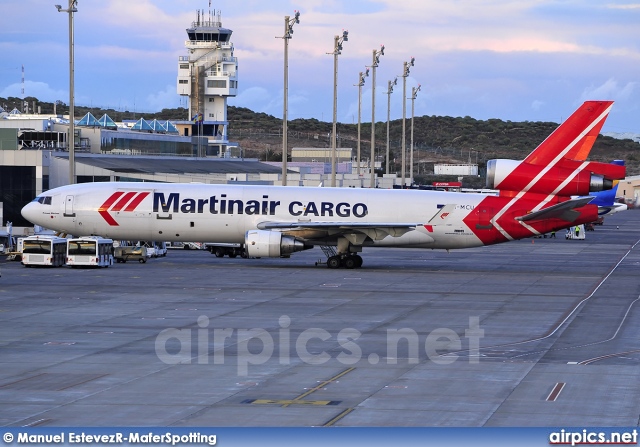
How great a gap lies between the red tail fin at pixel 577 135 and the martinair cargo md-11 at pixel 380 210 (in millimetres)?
56

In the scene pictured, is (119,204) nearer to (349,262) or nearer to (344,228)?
(344,228)

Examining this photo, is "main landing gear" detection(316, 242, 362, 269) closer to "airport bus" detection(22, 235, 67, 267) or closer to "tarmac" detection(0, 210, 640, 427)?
"tarmac" detection(0, 210, 640, 427)

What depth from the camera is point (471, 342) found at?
31906mm

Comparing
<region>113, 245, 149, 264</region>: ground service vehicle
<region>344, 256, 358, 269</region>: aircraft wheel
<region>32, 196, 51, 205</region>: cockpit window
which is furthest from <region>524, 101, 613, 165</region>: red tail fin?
<region>32, 196, 51, 205</region>: cockpit window

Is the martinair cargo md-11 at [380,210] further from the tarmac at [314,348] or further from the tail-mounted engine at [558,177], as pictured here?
the tarmac at [314,348]

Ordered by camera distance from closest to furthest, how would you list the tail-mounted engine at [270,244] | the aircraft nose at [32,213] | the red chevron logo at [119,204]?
the tail-mounted engine at [270,244] → the red chevron logo at [119,204] → the aircraft nose at [32,213]

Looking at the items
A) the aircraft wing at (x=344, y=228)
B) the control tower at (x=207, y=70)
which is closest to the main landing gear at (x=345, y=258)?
the aircraft wing at (x=344, y=228)

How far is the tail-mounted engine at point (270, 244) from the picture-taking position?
56031 mm

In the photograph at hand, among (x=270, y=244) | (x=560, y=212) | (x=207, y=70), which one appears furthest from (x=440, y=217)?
(x=207, y=70)

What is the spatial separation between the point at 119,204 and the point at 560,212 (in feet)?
80.6

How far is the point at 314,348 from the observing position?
1188 inches

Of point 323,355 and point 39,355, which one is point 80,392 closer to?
point 39,355

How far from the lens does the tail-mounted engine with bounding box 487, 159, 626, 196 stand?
57250 mm

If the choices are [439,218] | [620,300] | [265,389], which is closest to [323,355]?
[265,389]
